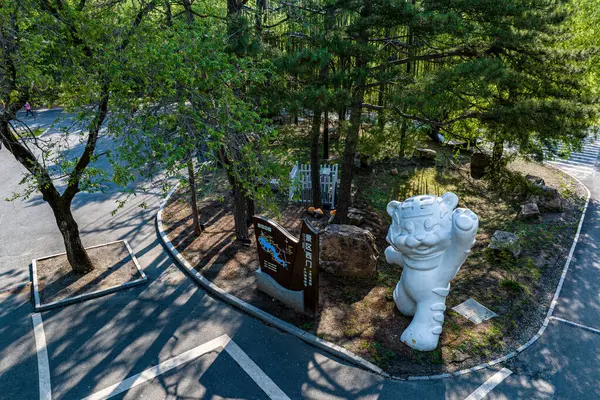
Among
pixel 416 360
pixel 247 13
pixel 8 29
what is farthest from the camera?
pixel 247 13

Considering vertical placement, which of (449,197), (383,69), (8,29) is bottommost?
(449,197)

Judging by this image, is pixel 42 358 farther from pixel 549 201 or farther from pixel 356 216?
pixel 549 201

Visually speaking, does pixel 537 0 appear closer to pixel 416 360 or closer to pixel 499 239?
pixel 499 239

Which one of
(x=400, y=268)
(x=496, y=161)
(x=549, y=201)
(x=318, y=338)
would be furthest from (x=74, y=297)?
(x=496, y=161)

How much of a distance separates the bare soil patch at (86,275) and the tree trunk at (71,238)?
20cm

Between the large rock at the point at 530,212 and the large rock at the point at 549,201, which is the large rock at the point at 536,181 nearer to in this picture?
the large rock at the point at 549,201

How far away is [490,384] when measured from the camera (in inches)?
255

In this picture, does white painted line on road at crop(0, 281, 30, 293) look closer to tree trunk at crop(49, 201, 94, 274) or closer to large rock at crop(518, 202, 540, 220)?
tree trunk at crop(49, 201, 94, 274)

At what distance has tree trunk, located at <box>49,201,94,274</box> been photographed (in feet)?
29.1

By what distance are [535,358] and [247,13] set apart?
968cm

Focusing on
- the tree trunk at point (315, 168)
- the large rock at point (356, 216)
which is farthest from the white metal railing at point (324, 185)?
the large rock at point (356, 216)

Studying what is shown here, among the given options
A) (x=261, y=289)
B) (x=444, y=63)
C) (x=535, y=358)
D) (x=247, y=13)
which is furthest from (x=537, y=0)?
(x=261, y=289)

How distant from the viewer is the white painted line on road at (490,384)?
626cm

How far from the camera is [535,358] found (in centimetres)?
704
